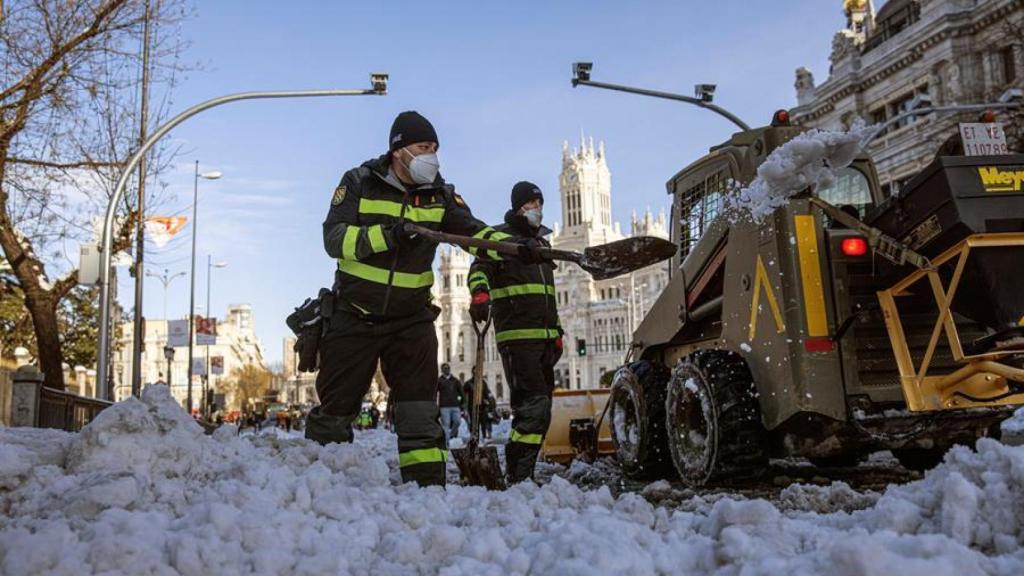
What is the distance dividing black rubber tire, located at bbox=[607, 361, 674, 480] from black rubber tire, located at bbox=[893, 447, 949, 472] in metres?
1.97

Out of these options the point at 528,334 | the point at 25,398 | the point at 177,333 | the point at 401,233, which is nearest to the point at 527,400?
the point at 528,334

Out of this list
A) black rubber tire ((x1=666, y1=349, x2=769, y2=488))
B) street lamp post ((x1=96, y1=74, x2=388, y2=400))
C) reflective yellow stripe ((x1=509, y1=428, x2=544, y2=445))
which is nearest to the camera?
black rubber tire ((x1=666, y1=349, x2=769, y2=488))

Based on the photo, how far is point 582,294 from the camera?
500ft

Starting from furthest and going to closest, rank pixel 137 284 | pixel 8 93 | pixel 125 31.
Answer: pixel 137 284 → pixel 125 31 → pixel 8 93

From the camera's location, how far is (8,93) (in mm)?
13359

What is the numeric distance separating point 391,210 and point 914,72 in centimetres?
4140

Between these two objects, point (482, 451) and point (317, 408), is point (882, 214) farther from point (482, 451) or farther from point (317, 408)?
point (317, 408)

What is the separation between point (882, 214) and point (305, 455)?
371cm

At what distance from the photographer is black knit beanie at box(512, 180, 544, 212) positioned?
23.9ft

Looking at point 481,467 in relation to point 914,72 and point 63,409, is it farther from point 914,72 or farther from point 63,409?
point 914,72

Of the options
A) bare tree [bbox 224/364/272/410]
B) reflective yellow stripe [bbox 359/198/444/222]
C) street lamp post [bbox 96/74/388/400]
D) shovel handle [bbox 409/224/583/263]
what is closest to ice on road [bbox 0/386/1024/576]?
shovel handle [bbox 409/224/583/263]

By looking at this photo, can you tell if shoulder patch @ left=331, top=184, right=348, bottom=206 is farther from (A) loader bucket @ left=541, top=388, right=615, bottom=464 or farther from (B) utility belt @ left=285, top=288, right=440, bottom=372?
(A) loader bucket @ left=541, top=388, right=615, bottom=464

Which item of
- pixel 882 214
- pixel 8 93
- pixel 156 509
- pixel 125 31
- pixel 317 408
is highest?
pixel 125 31

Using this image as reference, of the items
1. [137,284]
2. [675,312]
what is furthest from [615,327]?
[675,312]
